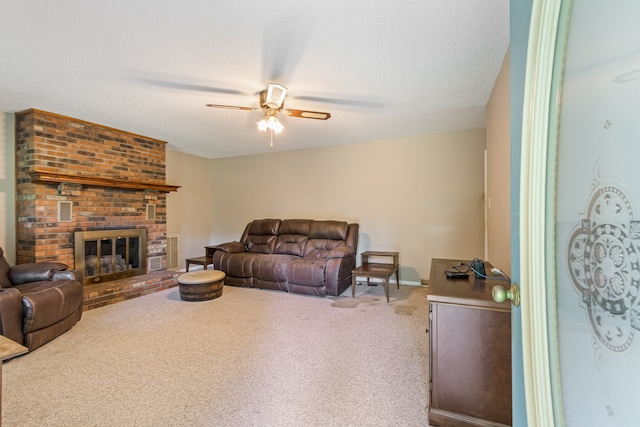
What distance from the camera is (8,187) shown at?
3.56 m

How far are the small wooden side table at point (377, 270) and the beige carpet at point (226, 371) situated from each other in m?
0.52

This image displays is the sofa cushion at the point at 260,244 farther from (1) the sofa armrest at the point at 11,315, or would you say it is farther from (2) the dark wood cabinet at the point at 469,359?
(2) the dark wood cabinet at the point at 469,359

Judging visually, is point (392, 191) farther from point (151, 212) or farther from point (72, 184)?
point (72, 184)

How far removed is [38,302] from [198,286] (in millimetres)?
1536

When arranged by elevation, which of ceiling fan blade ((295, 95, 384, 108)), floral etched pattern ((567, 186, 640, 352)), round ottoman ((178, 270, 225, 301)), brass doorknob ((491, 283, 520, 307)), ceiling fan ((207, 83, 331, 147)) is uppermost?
ceiling fan blade ((295, 95, 384, 108))

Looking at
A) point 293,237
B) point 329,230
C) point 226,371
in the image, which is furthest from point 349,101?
point 226,371

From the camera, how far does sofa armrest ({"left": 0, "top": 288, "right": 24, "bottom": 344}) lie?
2.20 m

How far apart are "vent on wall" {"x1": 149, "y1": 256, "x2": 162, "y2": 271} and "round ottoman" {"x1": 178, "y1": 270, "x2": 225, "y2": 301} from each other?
1.36m

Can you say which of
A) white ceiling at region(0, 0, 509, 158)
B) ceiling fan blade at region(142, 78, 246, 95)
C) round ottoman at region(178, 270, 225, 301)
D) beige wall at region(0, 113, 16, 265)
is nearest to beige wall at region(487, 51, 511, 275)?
white ceiling at region(0, 0, 509, 158)

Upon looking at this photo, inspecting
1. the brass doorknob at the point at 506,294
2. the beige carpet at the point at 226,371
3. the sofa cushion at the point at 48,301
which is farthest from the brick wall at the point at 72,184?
the brass doorknob at the point at 506,294

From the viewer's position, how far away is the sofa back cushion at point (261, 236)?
5.09m

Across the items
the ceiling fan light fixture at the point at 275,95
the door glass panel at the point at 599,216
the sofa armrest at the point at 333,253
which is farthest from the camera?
the sofa armrest at the point at 333,253

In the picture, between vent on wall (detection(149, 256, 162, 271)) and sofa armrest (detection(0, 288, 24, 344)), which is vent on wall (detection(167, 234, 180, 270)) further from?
sofa armrest (detection(0, 288, 24, 344))

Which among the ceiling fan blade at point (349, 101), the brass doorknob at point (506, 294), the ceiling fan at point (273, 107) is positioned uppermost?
the ceiling fan blade at point (349, 101)
